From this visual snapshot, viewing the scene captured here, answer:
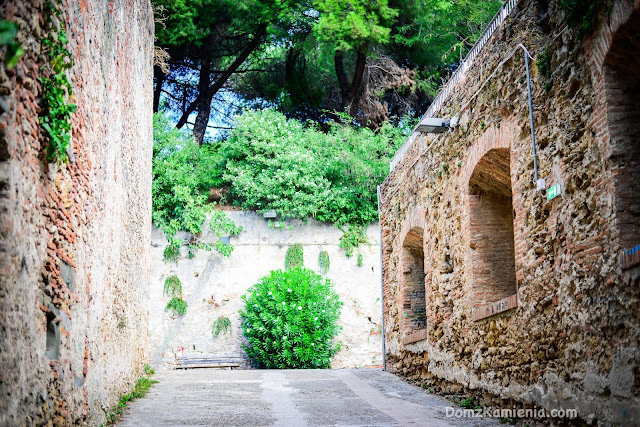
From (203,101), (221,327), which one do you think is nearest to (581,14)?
(221,327)

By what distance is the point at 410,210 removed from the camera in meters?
10.1

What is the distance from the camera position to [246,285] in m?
14.9

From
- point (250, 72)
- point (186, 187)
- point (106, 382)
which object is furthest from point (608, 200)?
point (250, 72)

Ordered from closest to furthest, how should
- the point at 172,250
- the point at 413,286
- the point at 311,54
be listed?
the point at 413,286 → the point at 172,250 → the point at 311,54

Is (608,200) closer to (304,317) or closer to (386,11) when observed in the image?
(304,317)

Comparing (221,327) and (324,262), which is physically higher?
(324,262)

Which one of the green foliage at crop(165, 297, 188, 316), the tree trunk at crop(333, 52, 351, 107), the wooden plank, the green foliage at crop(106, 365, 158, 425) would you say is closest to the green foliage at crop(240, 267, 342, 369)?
the wooden plank

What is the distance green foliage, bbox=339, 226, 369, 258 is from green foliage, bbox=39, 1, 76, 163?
10852 millimetres

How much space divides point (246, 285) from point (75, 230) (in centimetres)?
983

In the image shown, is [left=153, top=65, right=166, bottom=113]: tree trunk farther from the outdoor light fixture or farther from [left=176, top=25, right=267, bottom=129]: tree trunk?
the outdoor light fixture

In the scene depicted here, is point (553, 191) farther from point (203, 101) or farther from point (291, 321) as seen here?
point (203, 101)

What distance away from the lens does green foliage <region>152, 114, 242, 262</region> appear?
49.1 ft

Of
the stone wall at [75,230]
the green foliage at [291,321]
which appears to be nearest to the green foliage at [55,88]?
the stone wall at [75,230]

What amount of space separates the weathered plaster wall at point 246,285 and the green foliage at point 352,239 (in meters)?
0.16
